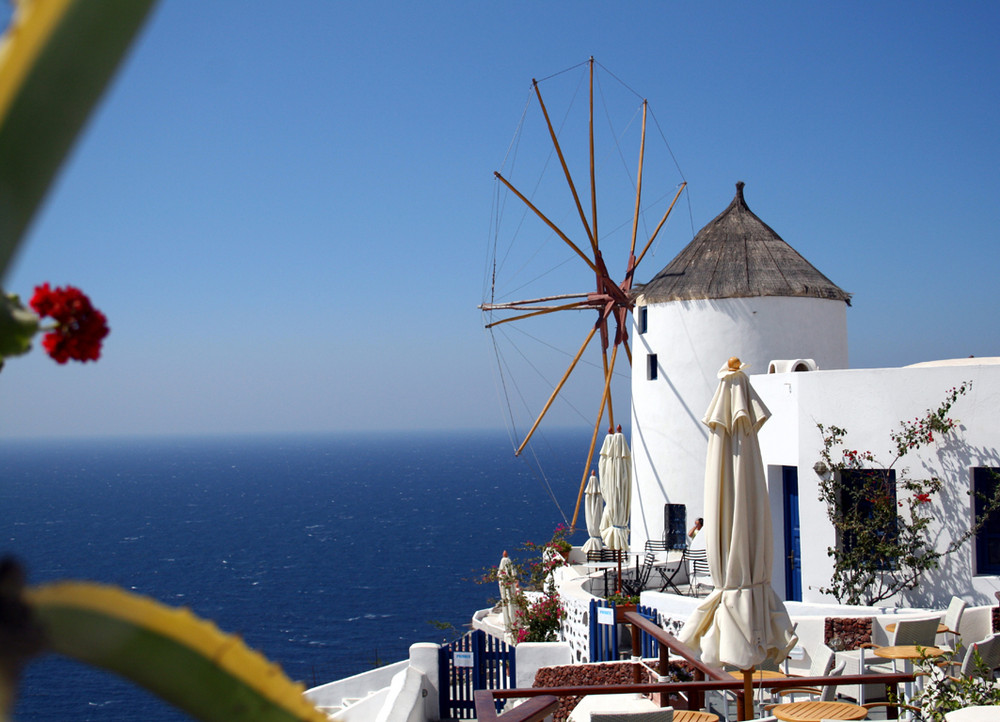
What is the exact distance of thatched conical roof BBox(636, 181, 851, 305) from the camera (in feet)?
65.7

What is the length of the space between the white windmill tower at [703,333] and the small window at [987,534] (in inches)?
269

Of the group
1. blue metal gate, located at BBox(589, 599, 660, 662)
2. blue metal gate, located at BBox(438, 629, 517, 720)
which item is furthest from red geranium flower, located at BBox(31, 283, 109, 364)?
blue metal gate, located at BBox(589, 599, 660, 662)

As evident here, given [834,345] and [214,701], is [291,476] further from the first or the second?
[214,701]

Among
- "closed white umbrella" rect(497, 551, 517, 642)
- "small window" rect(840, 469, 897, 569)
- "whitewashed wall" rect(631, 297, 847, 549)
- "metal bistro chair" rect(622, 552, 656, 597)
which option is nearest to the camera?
"small window" rect(840, 469, 897, 569)

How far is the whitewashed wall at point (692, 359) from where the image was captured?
1980 centimetres

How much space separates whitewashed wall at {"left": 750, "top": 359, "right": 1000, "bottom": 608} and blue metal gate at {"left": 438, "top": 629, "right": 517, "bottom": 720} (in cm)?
522

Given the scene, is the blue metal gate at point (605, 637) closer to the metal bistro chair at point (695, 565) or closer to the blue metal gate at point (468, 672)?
the blue metal gate at point (468, 672)

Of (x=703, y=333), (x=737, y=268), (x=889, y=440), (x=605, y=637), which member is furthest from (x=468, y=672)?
(x=737, y=268)

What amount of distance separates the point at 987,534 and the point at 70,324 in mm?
14291

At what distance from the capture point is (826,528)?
557 inches

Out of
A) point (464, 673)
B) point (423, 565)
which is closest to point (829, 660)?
point (464, 673)

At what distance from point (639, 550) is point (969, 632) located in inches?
436

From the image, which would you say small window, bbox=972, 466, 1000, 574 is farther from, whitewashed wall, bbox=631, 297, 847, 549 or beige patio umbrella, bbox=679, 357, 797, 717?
whitewashed wall, bbox=631, 297, 847, 549

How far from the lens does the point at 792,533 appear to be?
15391 millimetres
